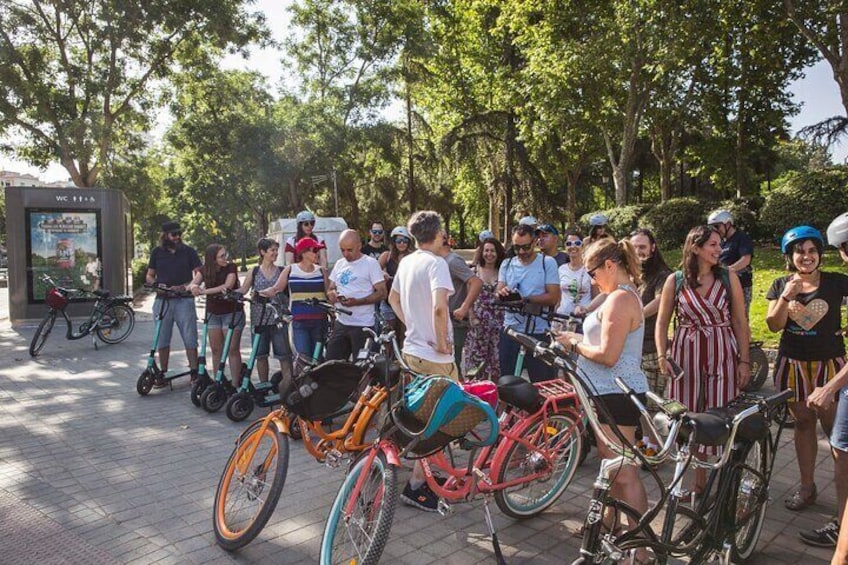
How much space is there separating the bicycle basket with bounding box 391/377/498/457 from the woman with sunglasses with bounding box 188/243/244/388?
417cm

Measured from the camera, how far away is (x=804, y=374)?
13.1 ft

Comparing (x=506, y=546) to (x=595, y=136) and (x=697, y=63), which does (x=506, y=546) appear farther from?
(x=595, y=136)

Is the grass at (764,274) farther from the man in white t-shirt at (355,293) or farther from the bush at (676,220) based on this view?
the man in white t-shirt at (355,293)

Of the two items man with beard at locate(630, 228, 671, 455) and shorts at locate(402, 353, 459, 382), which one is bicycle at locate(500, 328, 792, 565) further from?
man with beard at locate(630, 228, 671, 455)

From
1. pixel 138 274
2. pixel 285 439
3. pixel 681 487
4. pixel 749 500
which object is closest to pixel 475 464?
pixel 285 439

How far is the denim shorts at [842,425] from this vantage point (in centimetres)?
310

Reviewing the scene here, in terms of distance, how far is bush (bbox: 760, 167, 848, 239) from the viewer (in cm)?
1537

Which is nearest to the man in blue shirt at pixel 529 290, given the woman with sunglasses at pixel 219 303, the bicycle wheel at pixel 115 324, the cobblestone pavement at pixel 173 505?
the cobblestone pavement at pixel 173 505

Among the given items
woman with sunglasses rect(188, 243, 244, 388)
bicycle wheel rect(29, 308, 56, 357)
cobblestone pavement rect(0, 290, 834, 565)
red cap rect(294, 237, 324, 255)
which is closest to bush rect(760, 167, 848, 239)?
cobblestone pavement rect(0, 290, 834, 565)

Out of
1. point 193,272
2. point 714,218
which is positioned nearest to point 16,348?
point 193,272

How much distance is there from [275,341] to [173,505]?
8.73 feet

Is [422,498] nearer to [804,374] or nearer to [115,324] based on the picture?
[804,374]

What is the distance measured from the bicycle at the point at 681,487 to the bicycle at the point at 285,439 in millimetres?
974

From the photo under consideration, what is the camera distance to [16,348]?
34.8 feet
